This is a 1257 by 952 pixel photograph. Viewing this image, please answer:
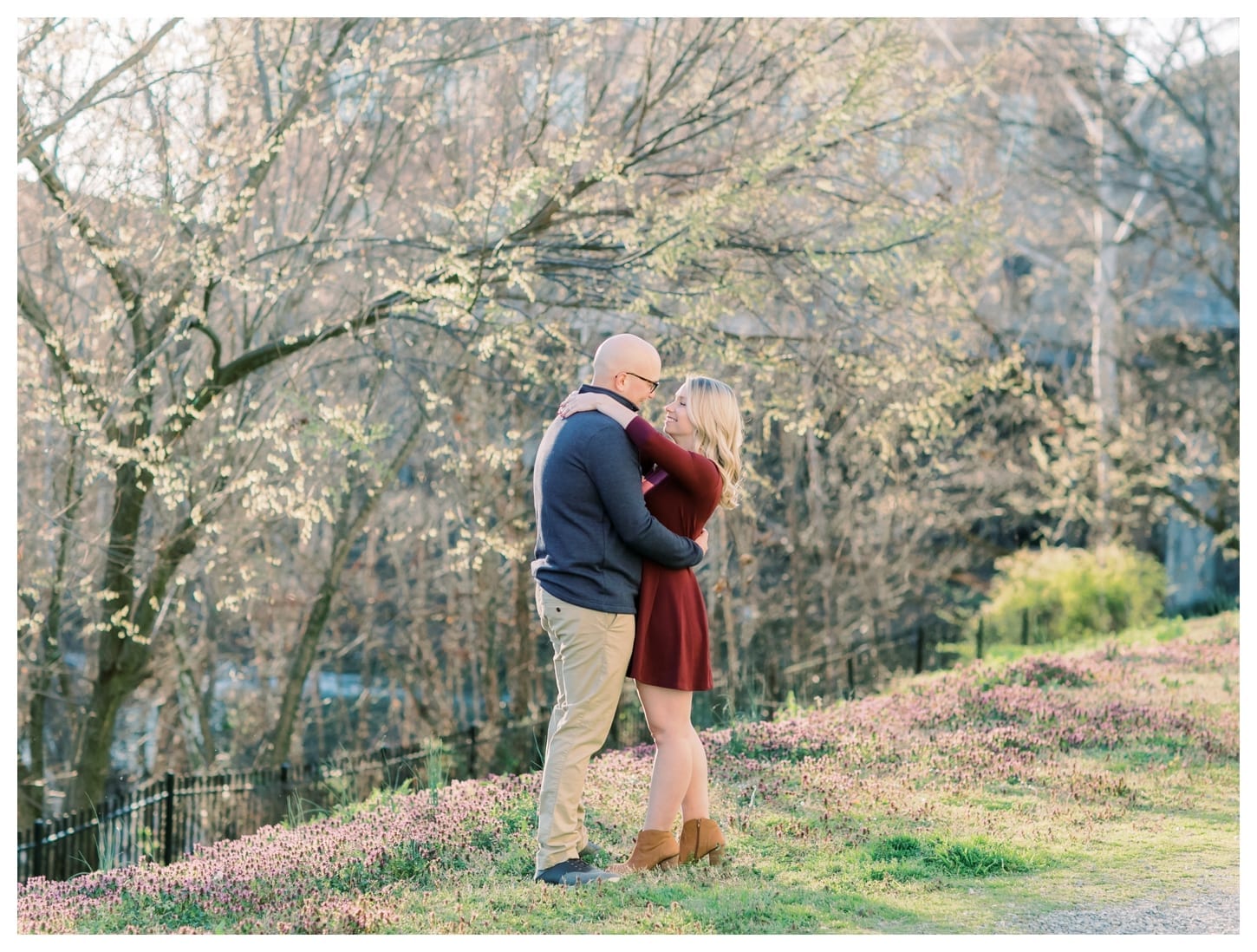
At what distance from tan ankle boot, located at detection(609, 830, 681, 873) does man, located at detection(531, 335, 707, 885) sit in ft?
0.44

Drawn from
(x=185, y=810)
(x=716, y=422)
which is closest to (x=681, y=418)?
(x=716, y=422)

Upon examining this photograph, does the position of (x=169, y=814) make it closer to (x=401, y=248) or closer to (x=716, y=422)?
(x=401, y=248)

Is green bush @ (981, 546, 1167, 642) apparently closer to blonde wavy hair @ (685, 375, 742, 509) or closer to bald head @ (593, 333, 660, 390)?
blonde wavy hair @ (685, 375, 742, 509)

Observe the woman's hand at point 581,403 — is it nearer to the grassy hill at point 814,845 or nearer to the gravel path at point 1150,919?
the grassy hill at point 814,845

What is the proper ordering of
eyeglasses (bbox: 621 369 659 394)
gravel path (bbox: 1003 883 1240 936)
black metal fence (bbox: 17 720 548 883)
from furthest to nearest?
black metal fence (bbox: 17 720 548 883) → eyeglasses (bbox: 621 369 659 394) → gravel path (bbox: 1003 883 1240 936)

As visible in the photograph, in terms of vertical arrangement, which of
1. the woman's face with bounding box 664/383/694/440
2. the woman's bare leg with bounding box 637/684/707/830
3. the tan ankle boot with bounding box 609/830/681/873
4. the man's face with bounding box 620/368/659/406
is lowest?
the tan ankle boot with bounding box 609/830/681/873

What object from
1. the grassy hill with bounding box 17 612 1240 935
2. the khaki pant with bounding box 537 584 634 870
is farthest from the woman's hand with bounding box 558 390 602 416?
the grassy hill with bounding box 17 612 1240 935

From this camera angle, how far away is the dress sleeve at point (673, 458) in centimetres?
461

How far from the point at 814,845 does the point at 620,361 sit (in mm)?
2376

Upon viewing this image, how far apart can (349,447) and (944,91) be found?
5.13m

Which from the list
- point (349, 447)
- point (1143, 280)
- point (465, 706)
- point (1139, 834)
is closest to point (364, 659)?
point (465, 706)

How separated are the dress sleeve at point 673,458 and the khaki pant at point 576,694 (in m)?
0.58

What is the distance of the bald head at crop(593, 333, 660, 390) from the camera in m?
4.81

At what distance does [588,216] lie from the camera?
9141 millimetres
